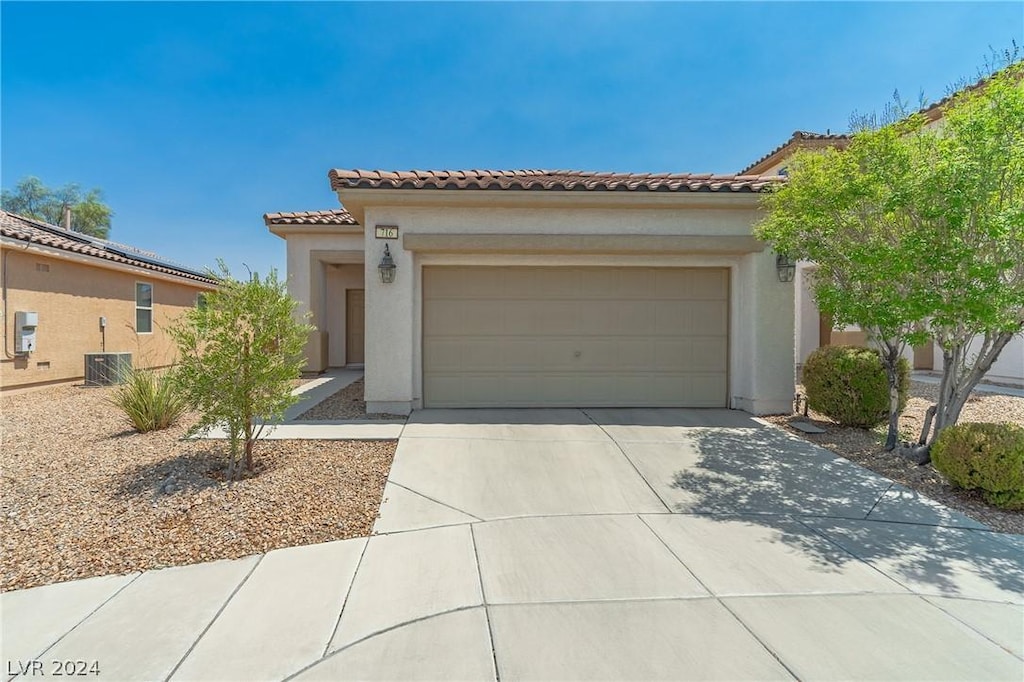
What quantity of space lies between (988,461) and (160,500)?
25.9ft

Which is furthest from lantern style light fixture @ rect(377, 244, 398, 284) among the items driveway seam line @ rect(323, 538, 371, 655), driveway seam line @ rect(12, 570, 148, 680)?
driveway seam line @ rect(12, 570, 148, 680)

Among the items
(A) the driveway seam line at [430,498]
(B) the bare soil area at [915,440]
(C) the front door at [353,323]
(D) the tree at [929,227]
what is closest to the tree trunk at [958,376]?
(D) the tree at [929,227]

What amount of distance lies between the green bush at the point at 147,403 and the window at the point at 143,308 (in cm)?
851

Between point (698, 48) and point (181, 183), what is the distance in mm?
18941

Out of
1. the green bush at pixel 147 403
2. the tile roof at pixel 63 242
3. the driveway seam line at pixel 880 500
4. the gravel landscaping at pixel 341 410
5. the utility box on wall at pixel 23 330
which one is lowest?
the driveway seam line at pixel 880 500

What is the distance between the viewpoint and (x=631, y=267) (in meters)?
7.98

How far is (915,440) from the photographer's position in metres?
6.24

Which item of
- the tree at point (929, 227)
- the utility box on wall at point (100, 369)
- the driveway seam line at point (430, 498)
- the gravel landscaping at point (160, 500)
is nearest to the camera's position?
the gravel landscaping at point (160, 500)

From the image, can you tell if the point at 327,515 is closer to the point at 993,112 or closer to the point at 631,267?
the point at 631,267

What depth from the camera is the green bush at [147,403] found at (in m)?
6.35

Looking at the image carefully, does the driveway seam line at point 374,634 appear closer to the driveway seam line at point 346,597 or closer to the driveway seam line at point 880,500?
the driveway seam line at point 346,597

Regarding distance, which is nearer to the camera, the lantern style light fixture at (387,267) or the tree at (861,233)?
the tree at (861,233)

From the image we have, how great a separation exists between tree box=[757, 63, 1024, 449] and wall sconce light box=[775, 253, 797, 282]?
1.58 m

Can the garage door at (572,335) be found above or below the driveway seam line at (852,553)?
above
